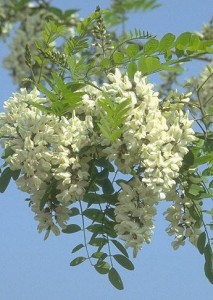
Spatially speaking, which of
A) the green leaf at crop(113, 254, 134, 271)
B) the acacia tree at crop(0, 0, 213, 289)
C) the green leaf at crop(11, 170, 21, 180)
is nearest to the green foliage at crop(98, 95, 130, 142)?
the acacia tree at crop(0, 0, 213, 289)

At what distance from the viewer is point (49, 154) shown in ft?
8.22

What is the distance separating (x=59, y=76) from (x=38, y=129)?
0.61 ft

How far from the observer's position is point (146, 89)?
2467 millimetres

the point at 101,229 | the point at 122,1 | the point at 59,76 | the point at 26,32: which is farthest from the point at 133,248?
the point at 26,32

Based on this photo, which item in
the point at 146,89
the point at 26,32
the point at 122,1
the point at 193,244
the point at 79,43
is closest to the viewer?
the point at 122,1

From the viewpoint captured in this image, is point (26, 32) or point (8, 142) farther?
point (26, 32)

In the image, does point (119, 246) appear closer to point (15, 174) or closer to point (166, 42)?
point (15, 174)

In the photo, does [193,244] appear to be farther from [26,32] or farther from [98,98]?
[26,32]

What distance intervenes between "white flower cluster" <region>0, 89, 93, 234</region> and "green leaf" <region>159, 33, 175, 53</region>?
13.5 inches

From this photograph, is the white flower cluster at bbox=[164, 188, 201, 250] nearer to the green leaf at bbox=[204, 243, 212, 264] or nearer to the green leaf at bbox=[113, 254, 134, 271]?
the green leaf at bbox=[204, 243, 212, 264]

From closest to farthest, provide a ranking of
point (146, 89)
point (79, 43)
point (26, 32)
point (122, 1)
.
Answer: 1. point (122, 1)
2. point (146, 89)
3. point (79, 43)
4. point (26, 32)

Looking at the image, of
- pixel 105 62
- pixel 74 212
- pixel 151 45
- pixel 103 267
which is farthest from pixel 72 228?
pixel 151 45

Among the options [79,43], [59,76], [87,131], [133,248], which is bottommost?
[133,248]

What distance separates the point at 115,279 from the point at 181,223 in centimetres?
32
